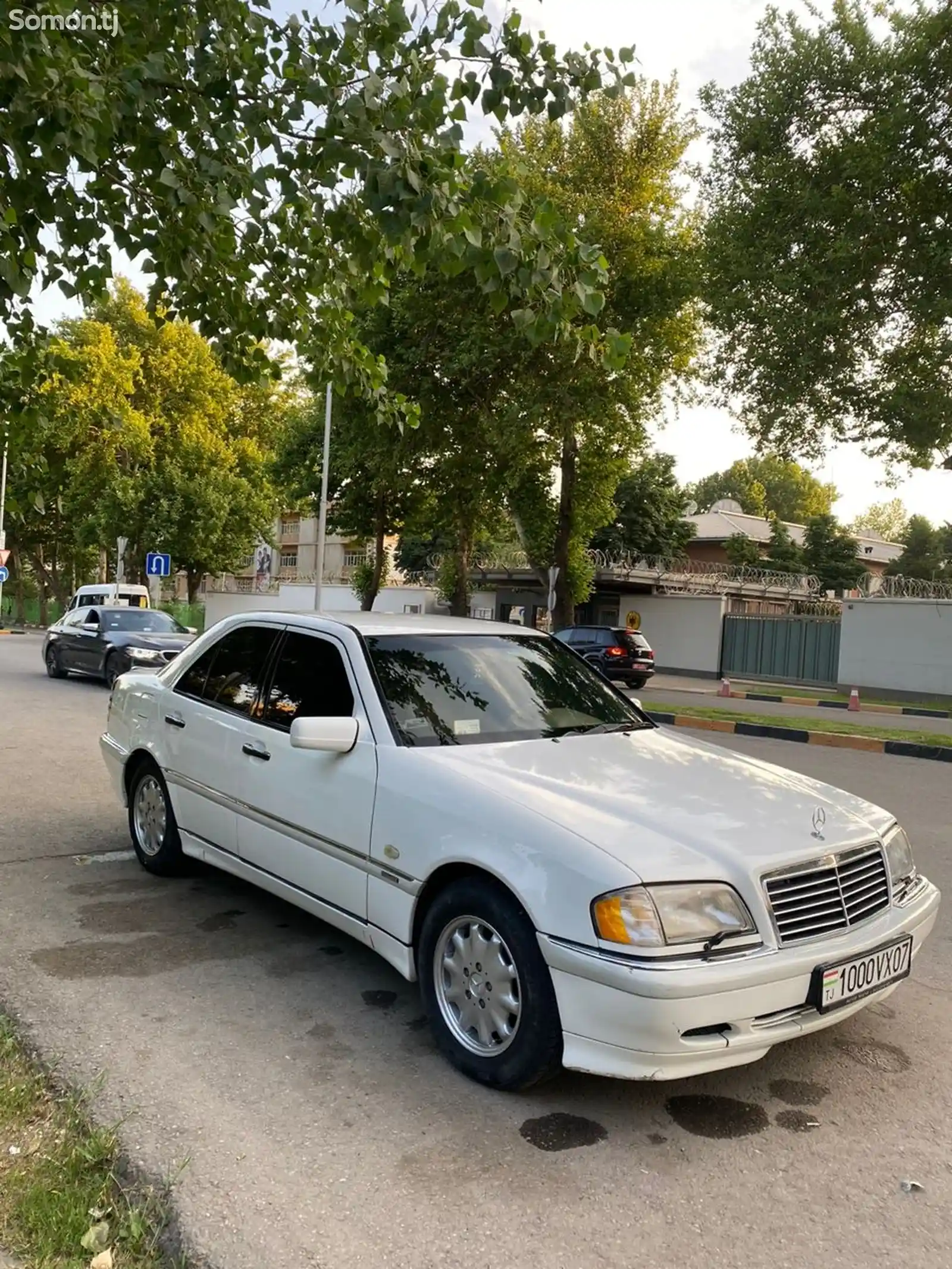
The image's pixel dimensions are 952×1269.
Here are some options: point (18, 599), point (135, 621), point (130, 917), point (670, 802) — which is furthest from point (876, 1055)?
point (18, 599)

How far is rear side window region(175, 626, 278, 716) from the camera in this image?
485 cm

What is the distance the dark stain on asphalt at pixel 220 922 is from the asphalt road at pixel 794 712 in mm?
11385

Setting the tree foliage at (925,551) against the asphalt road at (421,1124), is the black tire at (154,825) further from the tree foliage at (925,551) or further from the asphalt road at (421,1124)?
the tree foliage at (925,551)

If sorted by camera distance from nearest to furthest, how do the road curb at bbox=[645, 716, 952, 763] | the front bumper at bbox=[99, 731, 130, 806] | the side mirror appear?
the side mirror
the front bumper at bbox=[99, 731, 130, 806]
the road curb at bbox=[645, 716, 952, 763]

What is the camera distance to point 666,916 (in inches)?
117

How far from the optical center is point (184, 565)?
4312 cm

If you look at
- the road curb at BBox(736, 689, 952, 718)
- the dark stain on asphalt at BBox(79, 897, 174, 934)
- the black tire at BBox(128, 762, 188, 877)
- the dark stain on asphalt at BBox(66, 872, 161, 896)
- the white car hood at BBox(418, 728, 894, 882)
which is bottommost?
the road curb at BBox(736, 689, 952, 718)

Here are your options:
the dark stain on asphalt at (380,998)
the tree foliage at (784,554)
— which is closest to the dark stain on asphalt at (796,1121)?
the dark stain on asphalt at (380,998)

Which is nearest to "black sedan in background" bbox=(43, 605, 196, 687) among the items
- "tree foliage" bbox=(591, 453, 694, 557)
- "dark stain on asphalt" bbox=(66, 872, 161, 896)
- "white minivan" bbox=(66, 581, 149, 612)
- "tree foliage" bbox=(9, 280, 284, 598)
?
"white minivan" bbox=(66, 581, 149, 612)

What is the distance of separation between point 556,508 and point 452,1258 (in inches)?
1117

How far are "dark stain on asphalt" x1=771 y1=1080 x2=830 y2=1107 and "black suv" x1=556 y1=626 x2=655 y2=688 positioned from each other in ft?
68.7

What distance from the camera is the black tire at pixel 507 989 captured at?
3.11m

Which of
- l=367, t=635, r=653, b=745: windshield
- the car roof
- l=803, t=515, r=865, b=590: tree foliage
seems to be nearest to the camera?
l=367, t=635, r=653, b=745: windshield

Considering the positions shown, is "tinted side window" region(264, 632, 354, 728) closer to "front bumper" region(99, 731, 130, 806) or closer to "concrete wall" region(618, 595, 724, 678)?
"front bumper" region(99, 731, 130, 806)
